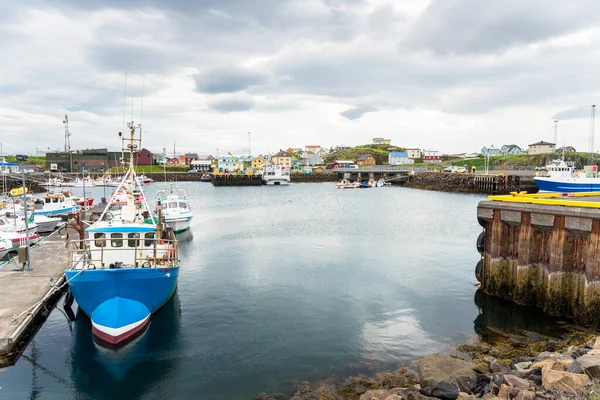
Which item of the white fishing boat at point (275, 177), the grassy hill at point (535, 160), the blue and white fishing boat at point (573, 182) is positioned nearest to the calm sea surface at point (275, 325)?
the blue and white fishing boat at point (573, 182)

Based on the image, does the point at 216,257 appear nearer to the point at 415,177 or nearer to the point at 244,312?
the point at 244,312

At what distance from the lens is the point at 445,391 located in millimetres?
10641

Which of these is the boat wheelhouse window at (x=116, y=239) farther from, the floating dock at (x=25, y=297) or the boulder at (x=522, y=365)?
the boulder at (x=522, y=365)

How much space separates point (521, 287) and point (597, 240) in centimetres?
412

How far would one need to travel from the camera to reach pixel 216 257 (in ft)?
102

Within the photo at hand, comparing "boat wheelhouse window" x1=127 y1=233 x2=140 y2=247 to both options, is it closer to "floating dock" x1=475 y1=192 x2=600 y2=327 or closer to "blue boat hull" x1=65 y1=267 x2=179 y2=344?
"blue boat hull" x1=65 y1=267 x2=179 y2=344

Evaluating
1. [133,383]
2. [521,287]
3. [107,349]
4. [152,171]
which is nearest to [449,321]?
[521,287]

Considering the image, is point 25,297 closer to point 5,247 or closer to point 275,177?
point 5,247

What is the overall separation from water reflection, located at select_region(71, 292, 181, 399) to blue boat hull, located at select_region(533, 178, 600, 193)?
5525 centimetres

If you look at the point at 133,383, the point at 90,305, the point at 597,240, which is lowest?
the point at 133,383

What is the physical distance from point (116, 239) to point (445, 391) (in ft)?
46.1

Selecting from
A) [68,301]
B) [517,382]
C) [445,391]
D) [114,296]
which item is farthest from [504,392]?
[68,301]

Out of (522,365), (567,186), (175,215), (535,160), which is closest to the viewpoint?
(522,365)

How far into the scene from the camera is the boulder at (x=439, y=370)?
1135 cm
